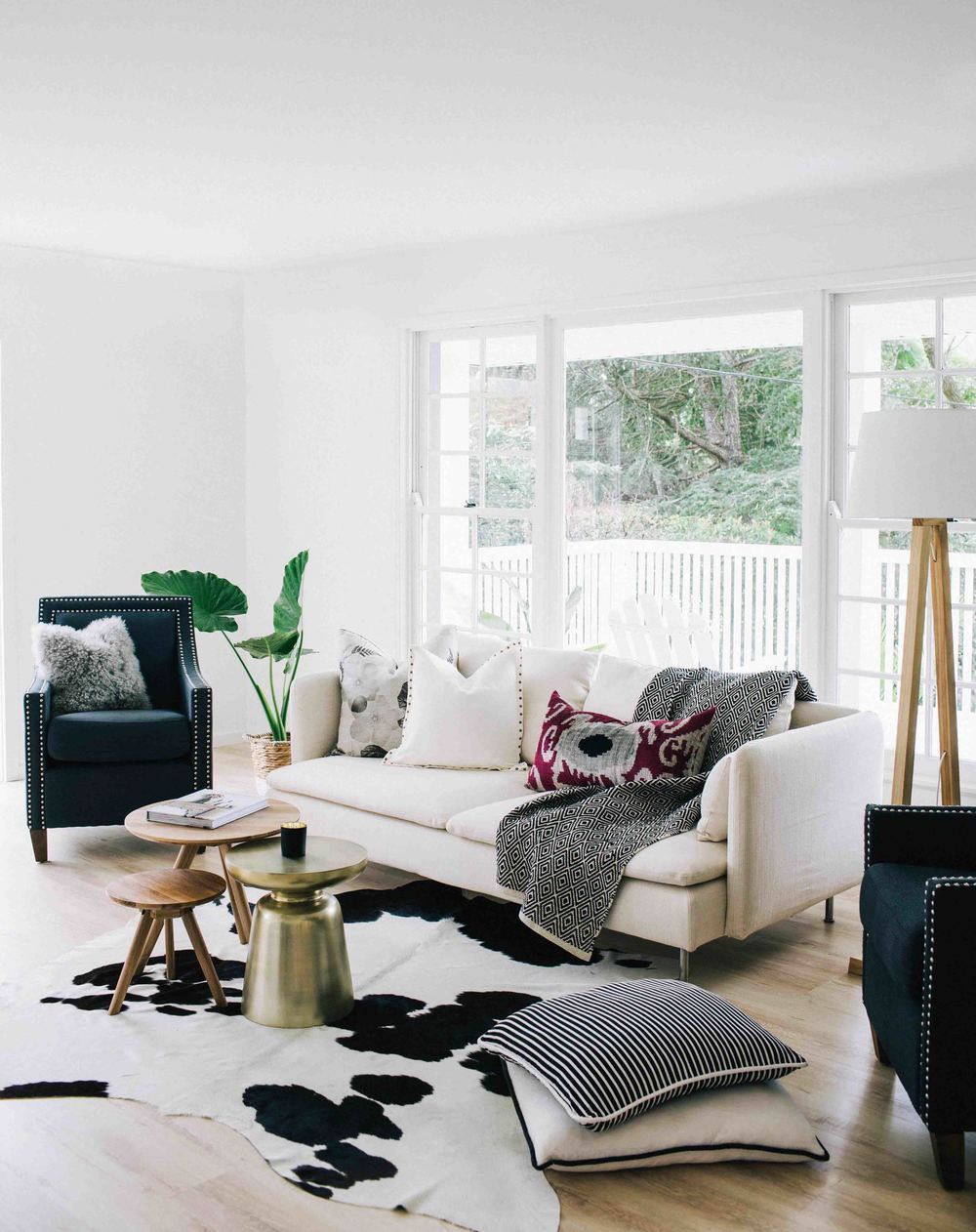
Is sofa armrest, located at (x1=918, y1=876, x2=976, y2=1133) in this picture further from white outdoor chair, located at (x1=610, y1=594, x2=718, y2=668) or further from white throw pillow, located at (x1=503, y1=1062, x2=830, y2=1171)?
white outdoor chair, located at (x1=610, y1=594, x2=718, y2=668)

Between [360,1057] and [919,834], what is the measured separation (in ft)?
4.72

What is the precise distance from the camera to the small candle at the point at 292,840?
3297 millimetres

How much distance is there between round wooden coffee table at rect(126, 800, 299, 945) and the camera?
3473 mm

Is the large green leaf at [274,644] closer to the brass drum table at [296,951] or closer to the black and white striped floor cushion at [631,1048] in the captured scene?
the brass drum table at [296,951]

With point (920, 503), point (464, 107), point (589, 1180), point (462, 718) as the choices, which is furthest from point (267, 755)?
point (589, 1180)

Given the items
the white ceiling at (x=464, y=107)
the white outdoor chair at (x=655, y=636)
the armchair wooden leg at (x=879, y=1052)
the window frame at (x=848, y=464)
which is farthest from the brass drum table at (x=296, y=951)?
the white outdoor chair at (x=655, y=636)

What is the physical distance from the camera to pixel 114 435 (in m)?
6.52

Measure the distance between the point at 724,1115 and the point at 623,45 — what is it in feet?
8.46

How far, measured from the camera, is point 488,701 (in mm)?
4523

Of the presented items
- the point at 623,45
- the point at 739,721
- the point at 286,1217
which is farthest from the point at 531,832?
the point at 623,45

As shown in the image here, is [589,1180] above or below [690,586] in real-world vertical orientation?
below

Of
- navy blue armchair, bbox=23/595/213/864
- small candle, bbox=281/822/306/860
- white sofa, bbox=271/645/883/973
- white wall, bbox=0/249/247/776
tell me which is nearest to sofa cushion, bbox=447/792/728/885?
white sofa, bbox=271/645/883/973

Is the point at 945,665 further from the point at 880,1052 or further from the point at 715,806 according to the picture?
the point at 880,1052

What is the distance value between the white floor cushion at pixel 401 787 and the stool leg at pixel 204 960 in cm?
93
